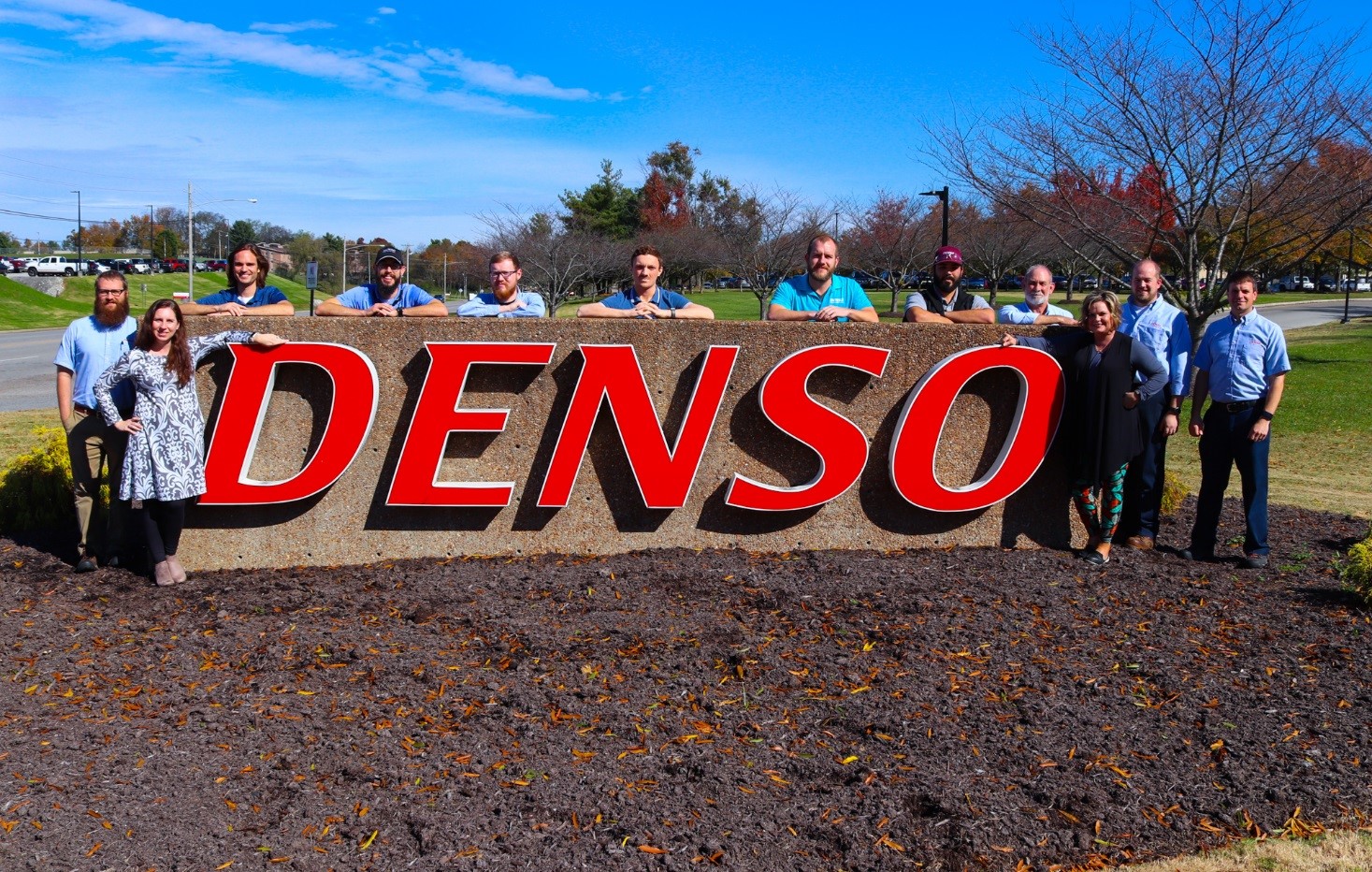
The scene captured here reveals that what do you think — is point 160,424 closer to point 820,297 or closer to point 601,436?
point 601,436

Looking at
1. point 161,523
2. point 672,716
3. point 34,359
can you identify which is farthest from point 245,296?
point 34,359

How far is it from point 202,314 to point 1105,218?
31.2ft

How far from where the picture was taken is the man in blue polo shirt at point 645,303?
648 cm

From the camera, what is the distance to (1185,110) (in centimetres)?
1050

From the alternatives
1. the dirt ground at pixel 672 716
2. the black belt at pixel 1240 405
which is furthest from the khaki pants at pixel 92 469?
the black belt at pixel 1240 405

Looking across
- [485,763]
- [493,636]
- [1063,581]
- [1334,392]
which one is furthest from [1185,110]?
[1334,392]

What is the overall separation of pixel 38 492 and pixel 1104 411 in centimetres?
682

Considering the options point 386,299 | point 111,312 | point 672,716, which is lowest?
point 672,716

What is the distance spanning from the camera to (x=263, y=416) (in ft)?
20.7

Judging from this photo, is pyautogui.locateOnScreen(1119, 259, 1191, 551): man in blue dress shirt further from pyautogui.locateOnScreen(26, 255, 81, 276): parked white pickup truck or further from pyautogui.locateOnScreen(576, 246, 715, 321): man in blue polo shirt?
pyautogui.locateOnScreen(26, 255, 81, 276): parked white pickup truck

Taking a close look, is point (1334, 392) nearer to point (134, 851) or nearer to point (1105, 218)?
point (1105, 218)

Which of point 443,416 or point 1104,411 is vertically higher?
point 1104,411

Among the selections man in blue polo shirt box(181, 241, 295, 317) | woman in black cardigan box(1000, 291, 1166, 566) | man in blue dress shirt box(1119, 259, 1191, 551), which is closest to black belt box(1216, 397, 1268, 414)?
man in blue dress shirt box(1119, 259, 1191, 551)

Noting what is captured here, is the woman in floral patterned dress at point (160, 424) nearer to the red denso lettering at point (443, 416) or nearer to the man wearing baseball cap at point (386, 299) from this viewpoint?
the man wearing baseball cap at point (386, 299)
